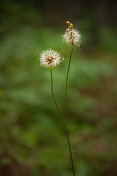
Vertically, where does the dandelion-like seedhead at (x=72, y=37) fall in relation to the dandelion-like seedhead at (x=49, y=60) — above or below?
above

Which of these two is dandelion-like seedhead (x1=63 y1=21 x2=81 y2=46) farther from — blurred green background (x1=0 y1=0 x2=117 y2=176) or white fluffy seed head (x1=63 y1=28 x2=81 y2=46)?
blurred green background (x1=0 y1=0 x2=117 y2=176)

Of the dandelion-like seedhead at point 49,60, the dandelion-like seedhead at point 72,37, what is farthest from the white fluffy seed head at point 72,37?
the dandelion-like seedhead at point 49,60

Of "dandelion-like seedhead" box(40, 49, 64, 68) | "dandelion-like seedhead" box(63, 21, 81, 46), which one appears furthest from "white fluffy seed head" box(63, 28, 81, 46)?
"dandelion-like seedhead" box(40, 49, 64, 68)

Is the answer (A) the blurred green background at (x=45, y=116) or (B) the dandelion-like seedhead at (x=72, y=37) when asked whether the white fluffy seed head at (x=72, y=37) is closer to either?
(B) the dandelion-like seedhead at (x=72, y=37)

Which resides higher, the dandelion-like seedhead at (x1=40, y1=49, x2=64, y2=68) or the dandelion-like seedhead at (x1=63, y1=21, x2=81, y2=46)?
the dandelion-like seedhead at (x1=63, y1=21, x2=81, y2=46)

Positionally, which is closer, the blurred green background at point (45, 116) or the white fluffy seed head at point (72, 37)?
the white fluffy seed head at point (72, 37)

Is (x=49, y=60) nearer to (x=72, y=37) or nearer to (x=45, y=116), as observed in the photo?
(x=72, y=37)

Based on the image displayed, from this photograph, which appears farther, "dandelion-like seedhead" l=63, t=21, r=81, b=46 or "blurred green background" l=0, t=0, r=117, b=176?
"blurred green background" l=0, t=0, r=117, b=176

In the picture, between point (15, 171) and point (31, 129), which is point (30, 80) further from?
point (15, 171)

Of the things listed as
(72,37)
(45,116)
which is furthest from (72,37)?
(45,116)

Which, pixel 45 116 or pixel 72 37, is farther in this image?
pixel 45 116

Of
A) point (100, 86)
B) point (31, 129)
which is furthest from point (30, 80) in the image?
point (100, 86)
